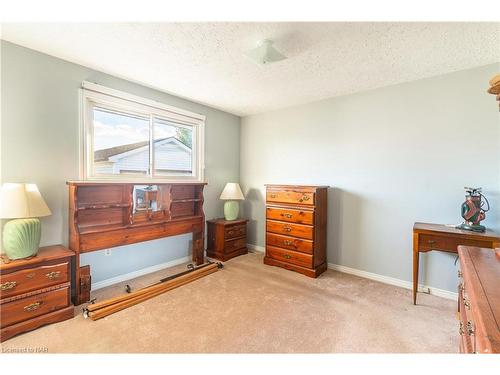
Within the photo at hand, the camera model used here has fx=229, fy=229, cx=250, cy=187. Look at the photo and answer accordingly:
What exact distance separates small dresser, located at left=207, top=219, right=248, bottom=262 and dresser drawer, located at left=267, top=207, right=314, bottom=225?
0.65 m

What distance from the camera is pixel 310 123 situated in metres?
3.36

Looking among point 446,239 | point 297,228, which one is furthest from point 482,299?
point 297,228

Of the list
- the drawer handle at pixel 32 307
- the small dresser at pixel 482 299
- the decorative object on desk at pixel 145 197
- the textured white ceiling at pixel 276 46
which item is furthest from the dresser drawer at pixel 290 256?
the drawer handle at pixel 32 307

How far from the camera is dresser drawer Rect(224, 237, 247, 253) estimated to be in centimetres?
349

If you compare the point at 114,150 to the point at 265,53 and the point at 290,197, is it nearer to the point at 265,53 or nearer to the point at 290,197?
the point at 265,53

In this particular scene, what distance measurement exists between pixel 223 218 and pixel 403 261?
255 centimetres

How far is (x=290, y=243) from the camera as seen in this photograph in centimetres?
307

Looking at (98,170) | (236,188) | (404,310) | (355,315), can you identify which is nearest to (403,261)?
(404,310)

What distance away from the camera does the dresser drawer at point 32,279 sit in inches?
66.1

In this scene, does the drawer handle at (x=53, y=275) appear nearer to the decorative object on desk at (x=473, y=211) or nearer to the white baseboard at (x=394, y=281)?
the white baseboard at (x=394, y=281)

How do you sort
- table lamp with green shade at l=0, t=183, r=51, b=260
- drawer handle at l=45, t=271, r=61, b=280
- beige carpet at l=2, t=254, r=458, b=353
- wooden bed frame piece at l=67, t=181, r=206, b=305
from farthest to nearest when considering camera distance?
wooden bed frame piece at l=67, t=181, r=206, b=305 → drawer handle at l=45, t=271, r=61, b=280 → table lamp with green shade at l=0, t=183, r=51, b=260 → beige carpet at l=2, t=254, r=458, b=353

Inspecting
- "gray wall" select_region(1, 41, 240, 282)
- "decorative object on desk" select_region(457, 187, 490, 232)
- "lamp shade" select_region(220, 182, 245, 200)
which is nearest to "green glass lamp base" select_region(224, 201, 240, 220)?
"lamp shade" select_region(220, 182, 245, 200)

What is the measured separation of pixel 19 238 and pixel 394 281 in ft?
12.1

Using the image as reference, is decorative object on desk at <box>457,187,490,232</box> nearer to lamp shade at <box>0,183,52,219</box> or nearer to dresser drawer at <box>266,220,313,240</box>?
dresser drawer at <box>266,220,313,240</box>
